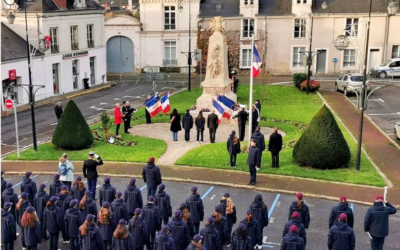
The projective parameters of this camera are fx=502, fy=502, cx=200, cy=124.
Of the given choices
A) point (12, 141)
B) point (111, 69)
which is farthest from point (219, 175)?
point (111, 69)

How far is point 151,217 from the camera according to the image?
12.5 metres

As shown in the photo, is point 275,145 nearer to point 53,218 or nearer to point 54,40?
point 53,218

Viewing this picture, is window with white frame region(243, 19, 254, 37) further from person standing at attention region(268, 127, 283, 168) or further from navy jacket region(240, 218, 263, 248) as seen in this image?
navy jacket region(240, 218, 263, 248)

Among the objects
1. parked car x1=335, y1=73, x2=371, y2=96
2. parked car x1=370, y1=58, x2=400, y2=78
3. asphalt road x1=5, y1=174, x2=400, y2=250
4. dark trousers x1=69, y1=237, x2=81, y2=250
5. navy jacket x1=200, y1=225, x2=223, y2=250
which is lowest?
asphalt road x1=5, y1=174, x2=400, y2=250

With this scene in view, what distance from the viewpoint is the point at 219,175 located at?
62.6 ft

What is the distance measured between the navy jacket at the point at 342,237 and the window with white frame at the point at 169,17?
4303 cm

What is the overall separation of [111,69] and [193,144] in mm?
32872

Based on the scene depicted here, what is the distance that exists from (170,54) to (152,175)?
125 ft

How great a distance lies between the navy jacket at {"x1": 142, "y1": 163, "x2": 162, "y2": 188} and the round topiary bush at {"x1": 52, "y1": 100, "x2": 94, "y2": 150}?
24.8ft

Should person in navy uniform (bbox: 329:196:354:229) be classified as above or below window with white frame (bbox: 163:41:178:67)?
below

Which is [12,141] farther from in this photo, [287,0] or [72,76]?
[287,0]

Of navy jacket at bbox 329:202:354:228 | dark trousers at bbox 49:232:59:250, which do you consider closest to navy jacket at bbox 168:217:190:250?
dark trousers at bbox 49:232:59:250

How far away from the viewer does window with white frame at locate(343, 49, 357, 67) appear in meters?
49.2

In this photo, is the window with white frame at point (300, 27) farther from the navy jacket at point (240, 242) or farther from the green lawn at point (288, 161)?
the navy jacket at point (240, 242)
